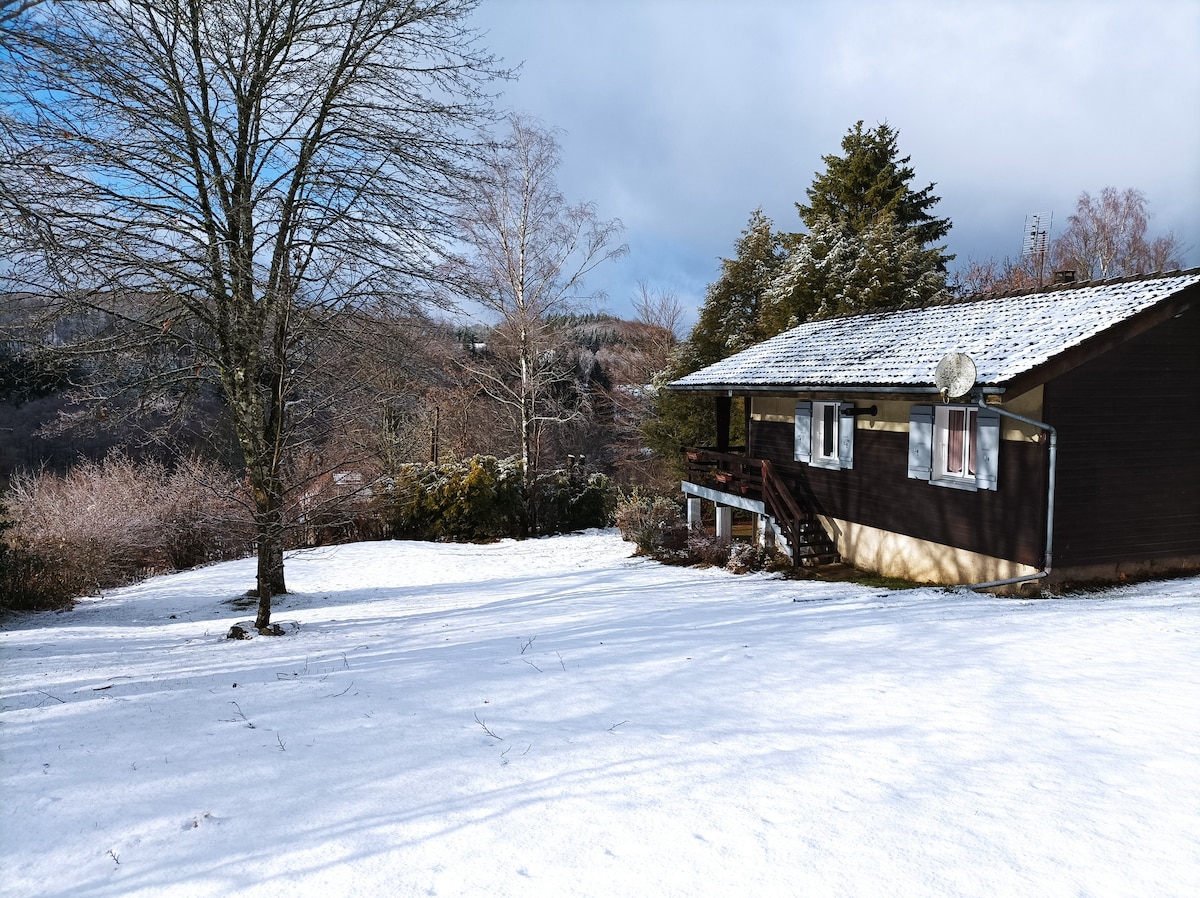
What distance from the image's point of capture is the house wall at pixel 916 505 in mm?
10141

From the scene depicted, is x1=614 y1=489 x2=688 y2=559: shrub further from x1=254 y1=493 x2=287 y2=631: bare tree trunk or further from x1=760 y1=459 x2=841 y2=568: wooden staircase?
x1=254 y1=493 x2=287 y2=631: bare tree trunk

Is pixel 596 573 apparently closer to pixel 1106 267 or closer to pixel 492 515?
pixel 492 515

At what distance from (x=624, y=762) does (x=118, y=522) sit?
16685 millimetres

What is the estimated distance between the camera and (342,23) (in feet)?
34.0

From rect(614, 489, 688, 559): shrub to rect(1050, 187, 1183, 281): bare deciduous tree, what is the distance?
2591cm

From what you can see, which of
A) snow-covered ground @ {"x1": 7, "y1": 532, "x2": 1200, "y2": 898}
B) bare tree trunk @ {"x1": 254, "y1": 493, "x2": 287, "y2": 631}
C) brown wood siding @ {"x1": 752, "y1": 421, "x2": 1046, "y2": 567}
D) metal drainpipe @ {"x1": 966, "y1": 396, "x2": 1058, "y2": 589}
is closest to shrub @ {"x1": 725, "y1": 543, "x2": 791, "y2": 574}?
brown wood siding @ {"x1": 752, "y1": 421, "x2": 1046, "y2": 567}

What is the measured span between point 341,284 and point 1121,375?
12.1 m

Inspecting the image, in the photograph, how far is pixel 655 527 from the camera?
58.6 feet

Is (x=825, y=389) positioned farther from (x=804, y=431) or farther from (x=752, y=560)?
(x=752, y=560)

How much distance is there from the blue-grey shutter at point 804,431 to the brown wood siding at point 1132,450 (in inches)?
210

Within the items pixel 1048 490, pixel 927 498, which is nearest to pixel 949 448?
pixel 927 498

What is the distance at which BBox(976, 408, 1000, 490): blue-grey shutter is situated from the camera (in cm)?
1035

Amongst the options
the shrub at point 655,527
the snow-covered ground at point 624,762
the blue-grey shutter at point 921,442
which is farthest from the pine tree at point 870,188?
the snow-covered ground at point 624,762

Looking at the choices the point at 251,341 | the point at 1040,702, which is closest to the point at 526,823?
the point at 1040,702
